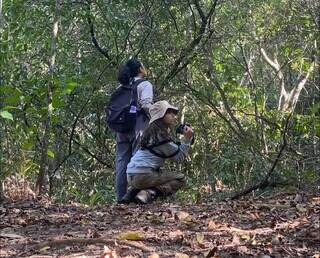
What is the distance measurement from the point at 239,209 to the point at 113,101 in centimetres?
242

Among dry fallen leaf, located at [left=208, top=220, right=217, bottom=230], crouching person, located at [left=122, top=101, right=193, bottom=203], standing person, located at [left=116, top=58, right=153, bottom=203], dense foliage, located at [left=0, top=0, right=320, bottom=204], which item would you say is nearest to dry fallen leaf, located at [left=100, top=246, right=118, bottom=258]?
dry fallen leaf, located at [left=208, top=220, right=217, bottom=230]

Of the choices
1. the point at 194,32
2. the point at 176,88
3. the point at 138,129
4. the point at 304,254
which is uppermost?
the point at 194,32

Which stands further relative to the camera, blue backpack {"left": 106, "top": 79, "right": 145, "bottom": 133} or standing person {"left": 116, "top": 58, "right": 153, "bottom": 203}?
blue backpack {"left": 106, "top": 79, "right": 145, "bottom": 133}

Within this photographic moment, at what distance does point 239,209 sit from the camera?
17.0 feet

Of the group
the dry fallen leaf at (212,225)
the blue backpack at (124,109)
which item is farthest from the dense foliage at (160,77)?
the dry fallen leaf at (212,225)

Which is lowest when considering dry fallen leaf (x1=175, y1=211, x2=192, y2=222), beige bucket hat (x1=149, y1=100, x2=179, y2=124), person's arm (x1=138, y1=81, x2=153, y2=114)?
dry fallen leaf (x1=175, y1=211, x2=192, y2=222)

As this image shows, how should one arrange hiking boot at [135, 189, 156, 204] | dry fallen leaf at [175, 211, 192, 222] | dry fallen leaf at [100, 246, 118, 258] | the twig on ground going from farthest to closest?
hiking boot at [135, 189, 156, 204]
dry fallen leaf at [175, 211, 192, 222]
the twig on ground
dry fallen leaf at [100, 246, 118, 258]

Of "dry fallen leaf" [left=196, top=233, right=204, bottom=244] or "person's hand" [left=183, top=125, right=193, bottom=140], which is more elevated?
"person's hand" [left=183, top=125, right=193, bottom=140]

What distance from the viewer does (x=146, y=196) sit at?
6367 millimetres

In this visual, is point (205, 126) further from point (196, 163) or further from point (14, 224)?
point (14, 224)

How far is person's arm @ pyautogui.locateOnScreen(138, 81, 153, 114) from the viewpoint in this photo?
6.68m

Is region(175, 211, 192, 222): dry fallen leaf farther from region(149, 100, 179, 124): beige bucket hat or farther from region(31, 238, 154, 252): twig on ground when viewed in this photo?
region(149, 100, 179, 124): beige bucket hat

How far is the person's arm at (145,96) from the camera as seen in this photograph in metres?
6.68

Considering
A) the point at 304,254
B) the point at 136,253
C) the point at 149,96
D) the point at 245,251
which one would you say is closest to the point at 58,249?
the point at 136,253
